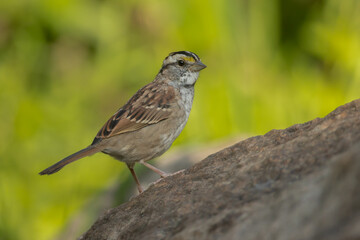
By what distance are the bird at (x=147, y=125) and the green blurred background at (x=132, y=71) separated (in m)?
1.49

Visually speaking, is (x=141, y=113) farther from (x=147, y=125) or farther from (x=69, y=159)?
(x=69, y=159)

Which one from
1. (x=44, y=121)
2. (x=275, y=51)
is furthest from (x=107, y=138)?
(x=275, y=51)

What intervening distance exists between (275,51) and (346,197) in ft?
17.8

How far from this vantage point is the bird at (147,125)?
14.7 feet

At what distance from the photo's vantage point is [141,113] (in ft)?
15.4

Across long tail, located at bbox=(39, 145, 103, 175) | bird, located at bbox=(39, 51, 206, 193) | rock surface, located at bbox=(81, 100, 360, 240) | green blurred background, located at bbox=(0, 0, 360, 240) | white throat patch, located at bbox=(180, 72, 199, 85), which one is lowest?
rock surface, located at bbox=(81, 100, 360, 240)

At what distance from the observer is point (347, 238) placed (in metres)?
1.87

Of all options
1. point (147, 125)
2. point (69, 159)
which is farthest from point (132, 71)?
point (69, 159)

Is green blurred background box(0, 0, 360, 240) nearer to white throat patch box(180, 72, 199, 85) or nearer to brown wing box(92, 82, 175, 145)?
brown wing box(92, 82, 175, 145)

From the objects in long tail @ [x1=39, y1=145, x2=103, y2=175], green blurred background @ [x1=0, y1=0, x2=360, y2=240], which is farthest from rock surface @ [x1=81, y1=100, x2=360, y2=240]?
green blurred background @ [x1=0, y1=0, x2=360, y2=240]

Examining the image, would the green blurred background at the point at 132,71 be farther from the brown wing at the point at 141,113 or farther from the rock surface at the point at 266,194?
the rock surface at the point at 266,194

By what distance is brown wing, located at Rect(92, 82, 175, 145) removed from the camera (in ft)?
14.9

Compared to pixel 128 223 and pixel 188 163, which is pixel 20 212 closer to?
pixel 188 163

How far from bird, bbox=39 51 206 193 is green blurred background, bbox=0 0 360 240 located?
1494mm
